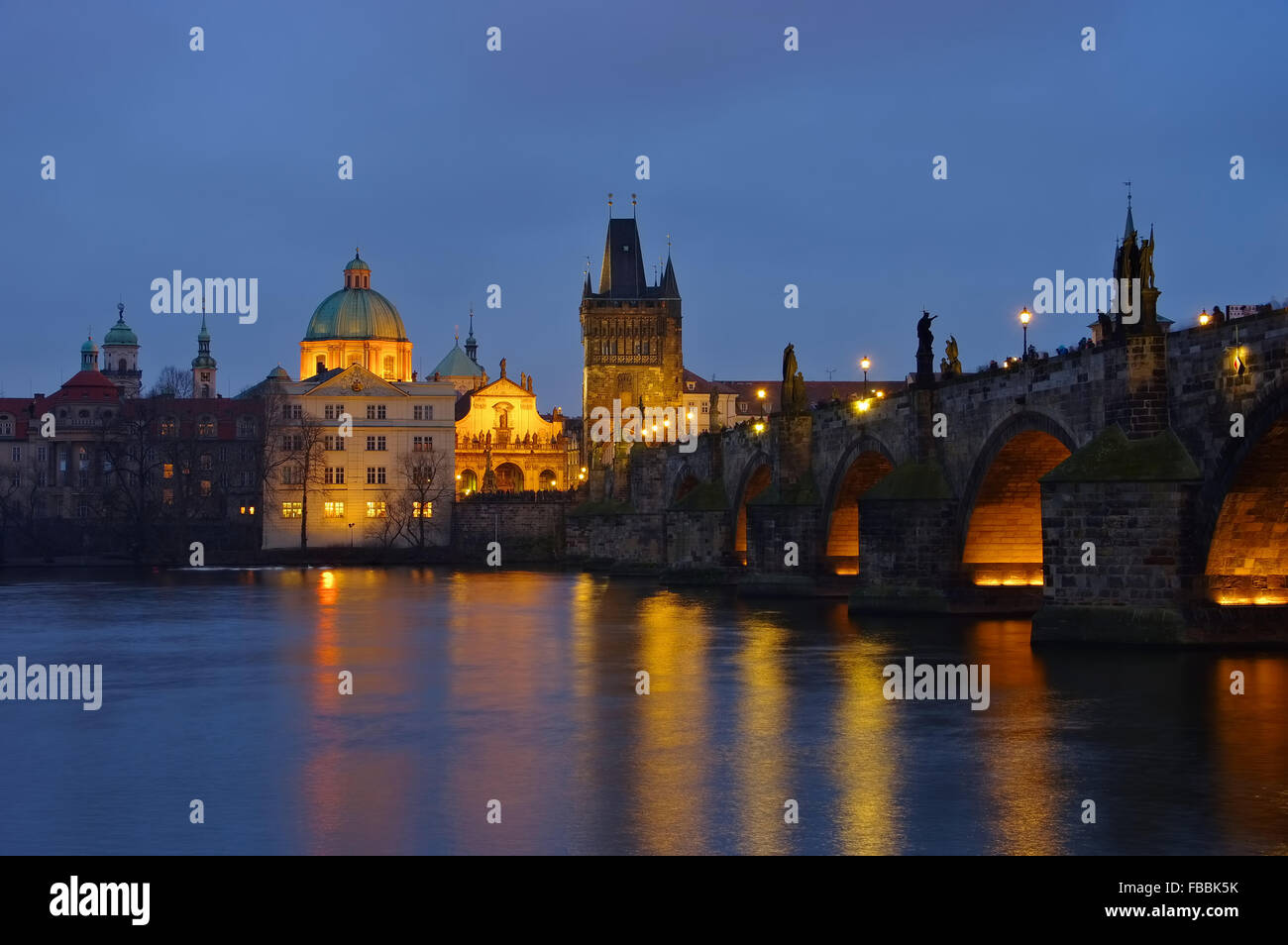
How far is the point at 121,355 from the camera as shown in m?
190

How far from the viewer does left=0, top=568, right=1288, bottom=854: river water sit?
53.6ft

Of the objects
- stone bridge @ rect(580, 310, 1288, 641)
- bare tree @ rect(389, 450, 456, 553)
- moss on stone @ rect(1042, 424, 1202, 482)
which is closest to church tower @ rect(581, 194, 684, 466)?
bare tree @ rect(389, 450, 456, 553)

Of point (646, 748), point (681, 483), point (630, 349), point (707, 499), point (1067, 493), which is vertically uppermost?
point (630, 349)

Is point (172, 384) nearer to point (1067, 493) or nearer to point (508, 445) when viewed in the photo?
point (508, 445)

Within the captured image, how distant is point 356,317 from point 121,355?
164ft

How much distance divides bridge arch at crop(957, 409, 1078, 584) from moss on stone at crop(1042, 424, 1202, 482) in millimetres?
6593

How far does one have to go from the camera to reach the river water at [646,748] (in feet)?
53.6

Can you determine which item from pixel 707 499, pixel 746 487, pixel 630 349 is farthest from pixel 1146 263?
pixel 630 349

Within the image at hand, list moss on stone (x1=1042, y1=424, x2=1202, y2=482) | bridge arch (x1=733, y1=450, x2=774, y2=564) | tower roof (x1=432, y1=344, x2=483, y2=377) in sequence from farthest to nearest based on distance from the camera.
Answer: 1. tower roof (x1=432, y1=344, x2=483, y2=377)
2. bridge arch (x1=733, y1=450, x2=774, y2=564)
3. moss on stone (x1=1042, y1=424, x2=1202, y2=482)

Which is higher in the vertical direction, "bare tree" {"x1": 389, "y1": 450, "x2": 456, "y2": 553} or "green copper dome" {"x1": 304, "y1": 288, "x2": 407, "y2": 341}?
"green copper dome" {"x1": 304, "y1": 288, "x2": 407, "y2": 341}

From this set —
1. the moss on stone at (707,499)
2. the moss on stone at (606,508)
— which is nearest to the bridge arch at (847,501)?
the moss on stone at (707,499)

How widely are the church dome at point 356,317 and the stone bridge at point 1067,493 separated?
94039 mm

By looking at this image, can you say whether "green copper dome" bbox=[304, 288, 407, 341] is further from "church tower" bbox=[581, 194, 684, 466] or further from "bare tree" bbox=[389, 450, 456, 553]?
"bare tree" bbox=[389, 450, 456, 553]

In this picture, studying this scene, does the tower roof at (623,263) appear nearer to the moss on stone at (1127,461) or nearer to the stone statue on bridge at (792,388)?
the stone statue on bridge at (792,388)
